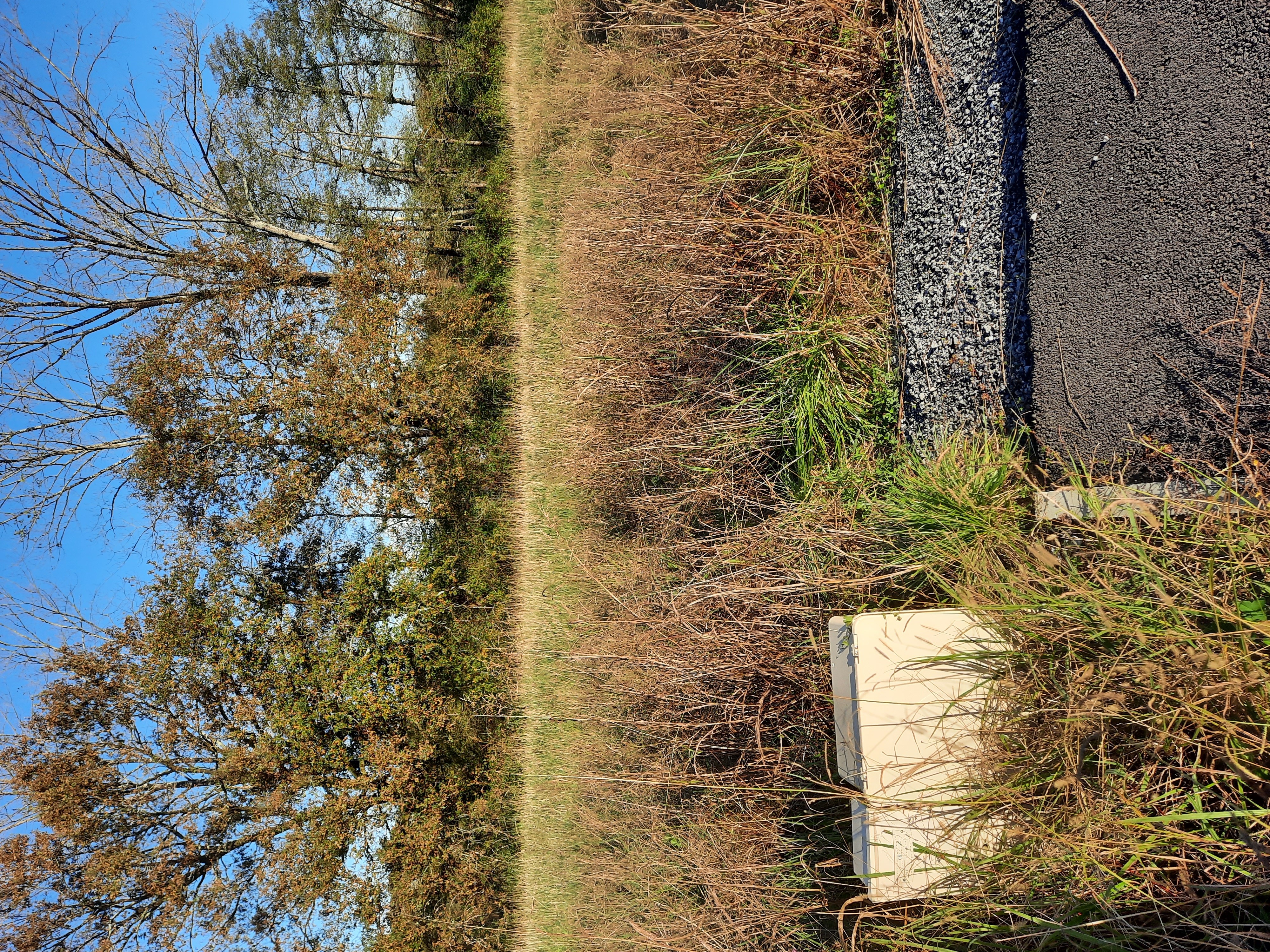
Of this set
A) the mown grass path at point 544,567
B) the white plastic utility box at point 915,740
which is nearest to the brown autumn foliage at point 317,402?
the mown grass path at point 544,567

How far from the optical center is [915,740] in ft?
6.94

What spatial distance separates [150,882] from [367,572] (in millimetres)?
2786

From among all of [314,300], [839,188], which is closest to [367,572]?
[314,300]

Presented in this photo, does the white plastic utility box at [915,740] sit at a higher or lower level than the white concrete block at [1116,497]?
lower

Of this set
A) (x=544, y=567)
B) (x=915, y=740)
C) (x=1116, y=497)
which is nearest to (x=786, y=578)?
(x=915, y=740)

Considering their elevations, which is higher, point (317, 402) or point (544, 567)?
point (317, 402)

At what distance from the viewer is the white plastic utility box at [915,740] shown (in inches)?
81.7

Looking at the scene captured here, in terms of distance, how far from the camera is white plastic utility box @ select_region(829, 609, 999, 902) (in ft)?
6.81

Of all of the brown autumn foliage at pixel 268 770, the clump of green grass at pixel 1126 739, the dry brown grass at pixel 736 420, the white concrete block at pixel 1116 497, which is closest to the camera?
the clump of green grass at pixel 1126 739

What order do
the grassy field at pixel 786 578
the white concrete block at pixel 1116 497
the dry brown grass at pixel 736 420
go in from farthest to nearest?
the dry brown grass at pixel 736 420, the white concrete block at pixel 1116 497, the grassy field at pixel 786 578

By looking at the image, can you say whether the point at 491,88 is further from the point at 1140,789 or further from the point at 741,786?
the point at 1140,789

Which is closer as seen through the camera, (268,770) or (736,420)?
(736,420)

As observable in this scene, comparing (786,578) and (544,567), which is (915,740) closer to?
(786,578)

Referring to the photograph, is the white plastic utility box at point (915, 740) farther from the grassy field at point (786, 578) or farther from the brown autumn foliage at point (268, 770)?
the brown autumn foliage at point (268, 770)
